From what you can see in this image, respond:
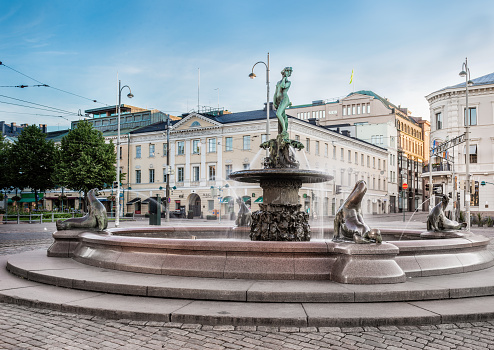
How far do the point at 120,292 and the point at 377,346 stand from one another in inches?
155

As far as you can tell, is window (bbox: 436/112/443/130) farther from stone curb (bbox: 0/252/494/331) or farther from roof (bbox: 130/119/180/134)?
stone curb (bbox: 0/252/494/331)

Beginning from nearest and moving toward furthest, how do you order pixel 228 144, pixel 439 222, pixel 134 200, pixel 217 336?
1. pixel 217 336
2. pixel 439 222
3. pixel 228 144
4. pixel 134 200

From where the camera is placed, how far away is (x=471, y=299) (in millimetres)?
7051

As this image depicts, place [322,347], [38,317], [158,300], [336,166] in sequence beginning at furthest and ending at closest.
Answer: [336,166] → [158,300] → [38,317] → [322,347]

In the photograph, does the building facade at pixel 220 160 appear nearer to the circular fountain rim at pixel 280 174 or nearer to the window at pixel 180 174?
the window at pixel 180 174

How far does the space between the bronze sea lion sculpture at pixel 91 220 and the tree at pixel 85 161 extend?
41.1m

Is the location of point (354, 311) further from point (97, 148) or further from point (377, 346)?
point (97, 148)

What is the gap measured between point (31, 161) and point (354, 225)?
180 ft

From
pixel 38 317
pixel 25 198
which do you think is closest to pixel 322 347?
pixel 38 317

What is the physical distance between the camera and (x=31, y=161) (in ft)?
183

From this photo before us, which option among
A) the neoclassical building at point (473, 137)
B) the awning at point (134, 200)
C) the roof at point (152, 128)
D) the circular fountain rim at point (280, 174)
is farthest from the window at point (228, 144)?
the circular fountain rim at point (280, 174)

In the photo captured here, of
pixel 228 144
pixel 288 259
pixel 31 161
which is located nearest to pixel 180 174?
pixel 228 144

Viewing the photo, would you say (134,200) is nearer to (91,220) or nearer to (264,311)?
(91,220)

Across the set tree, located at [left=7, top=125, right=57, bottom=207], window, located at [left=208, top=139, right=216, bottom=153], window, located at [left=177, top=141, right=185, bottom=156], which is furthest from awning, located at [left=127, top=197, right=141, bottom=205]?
window, located at [left=208, top=139, right=216, bottom=153]
